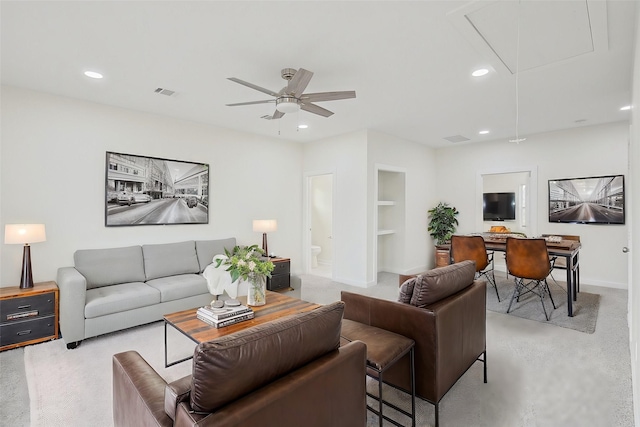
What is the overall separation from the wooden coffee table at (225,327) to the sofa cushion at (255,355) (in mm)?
1005

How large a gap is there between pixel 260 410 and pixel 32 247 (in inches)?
151

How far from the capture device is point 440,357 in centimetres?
192

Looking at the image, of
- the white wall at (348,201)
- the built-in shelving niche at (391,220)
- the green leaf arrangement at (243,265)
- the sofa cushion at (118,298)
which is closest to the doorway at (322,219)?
the built-in shelving niche at (391,220)

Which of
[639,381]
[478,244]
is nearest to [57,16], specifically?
[639,381]

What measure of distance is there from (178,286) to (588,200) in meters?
6.30

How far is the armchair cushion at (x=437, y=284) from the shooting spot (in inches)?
77.9

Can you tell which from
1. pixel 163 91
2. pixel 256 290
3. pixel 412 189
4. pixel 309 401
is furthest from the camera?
pixel 412 189

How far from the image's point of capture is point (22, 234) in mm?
3129

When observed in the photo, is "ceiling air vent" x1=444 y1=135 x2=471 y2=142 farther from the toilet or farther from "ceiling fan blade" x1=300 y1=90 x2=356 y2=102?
"ceiling fan blade" x1=300 y1=90 x2=356 y2=102

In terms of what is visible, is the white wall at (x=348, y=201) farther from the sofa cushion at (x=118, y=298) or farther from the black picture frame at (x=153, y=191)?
the sofa cushion at (x=118, y=298)

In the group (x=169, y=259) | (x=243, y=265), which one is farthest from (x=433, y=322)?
(x=169, y=259)

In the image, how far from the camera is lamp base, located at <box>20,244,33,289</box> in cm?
322

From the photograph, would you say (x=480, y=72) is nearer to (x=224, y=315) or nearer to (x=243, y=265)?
(x=243, y=265)

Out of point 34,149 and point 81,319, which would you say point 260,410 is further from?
point 34,149
